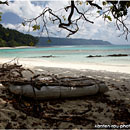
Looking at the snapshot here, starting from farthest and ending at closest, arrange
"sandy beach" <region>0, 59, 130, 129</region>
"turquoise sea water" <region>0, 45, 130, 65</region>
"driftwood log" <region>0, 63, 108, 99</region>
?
1. "turquoise sea water" <region>0, 45, 130, 65</region>
2. "driftwood log" <region>0, 63, 108, 99</region>
3. "sandy beach" <region>0, 59, 130, 129</region>

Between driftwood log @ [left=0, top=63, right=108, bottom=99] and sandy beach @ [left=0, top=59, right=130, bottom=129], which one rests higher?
driftwood log @ [left=0, top=63, right=108, bottom=99]

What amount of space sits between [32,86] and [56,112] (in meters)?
1.14

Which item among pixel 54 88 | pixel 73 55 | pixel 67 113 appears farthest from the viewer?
pixel 73 55

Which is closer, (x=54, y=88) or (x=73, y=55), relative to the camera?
(x=54, y=88)

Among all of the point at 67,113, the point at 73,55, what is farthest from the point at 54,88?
the point at 73,55

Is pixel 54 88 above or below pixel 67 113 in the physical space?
above

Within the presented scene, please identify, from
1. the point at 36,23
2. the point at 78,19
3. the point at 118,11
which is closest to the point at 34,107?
the point at 36,23

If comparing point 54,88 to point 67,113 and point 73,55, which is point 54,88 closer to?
point 67,113

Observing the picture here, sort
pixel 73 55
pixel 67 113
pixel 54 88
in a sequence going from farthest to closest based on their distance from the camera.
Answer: pixel 73 55
pixel 54 88
pixel 67 113

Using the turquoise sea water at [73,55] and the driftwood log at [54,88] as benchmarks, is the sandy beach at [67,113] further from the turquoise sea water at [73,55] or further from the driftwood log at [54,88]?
the turquoise sea water at [73,55]

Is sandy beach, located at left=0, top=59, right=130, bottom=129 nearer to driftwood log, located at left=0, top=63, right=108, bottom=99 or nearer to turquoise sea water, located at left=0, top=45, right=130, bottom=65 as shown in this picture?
driftwood log, located at left=0, top=63, right=108, bottom=99

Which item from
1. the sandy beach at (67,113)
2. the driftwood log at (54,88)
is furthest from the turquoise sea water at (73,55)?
the sandy beach at (67,113)

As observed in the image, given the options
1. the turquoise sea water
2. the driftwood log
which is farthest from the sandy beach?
the turquoise sea water

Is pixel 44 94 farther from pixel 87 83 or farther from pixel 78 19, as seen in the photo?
pixel 78 19
